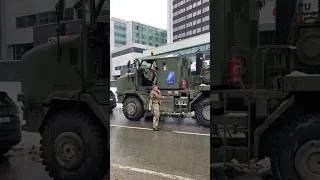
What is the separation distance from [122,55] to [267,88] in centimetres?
67

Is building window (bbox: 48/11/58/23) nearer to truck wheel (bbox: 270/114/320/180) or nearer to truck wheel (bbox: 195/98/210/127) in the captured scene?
truck wheel (bbox: 195/98/210/127)

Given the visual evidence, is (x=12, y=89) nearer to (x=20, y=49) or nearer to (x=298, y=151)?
(x=20, y=49)

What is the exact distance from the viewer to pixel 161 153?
1.39m

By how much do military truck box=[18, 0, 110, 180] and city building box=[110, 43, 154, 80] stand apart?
0.15 ft

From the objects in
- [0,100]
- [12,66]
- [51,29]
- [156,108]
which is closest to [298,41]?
[156,108]

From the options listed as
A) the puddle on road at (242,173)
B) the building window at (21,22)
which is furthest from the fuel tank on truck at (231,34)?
the building window at (21,22)

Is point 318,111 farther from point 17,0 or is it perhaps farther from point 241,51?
point 17,0

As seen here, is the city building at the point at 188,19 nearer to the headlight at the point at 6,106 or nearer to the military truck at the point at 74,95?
the military truck at the point at 74,95

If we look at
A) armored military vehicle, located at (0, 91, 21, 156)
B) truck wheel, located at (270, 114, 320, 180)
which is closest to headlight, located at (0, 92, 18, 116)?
armored military vehicle, located at (0, 91, 21, 156)

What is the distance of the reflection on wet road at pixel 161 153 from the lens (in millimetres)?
1339

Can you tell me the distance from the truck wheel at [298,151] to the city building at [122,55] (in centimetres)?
73

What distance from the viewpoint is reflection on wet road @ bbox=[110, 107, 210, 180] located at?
1.34m

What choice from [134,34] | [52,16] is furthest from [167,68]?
[52,16]

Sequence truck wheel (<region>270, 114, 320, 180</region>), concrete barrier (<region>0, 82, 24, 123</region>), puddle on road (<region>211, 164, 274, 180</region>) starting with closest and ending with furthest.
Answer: truck wheel (<region>270, 114, 320, 180</region>), puddle on road (<region>211, 164, 274, 180</region>), concrete barrier (<region>0, 82, 24, 123</region>)
